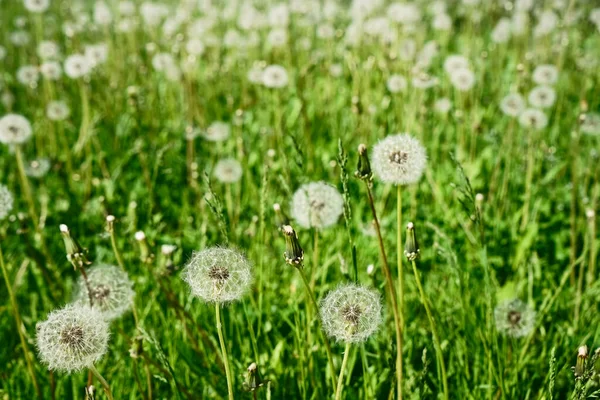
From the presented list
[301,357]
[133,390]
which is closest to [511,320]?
[301,357]

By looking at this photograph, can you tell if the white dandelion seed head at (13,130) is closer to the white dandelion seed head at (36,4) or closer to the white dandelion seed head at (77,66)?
the white dandelion seed head at (77,66)

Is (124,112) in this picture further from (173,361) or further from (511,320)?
(511,320)

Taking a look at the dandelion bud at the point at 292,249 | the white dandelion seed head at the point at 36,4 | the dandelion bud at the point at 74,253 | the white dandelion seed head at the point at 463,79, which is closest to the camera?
the dandelion bud at the point at 292,249

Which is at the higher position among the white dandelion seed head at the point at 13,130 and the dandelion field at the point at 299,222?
the white dandelion seed head at the point at 13,130

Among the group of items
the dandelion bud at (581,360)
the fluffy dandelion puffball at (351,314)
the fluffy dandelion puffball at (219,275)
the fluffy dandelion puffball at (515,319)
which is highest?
the fluffy dandelion puffball at (219,275)

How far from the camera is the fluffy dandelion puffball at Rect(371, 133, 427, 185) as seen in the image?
163 cm

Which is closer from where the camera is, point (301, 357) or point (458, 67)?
point (301, 357)

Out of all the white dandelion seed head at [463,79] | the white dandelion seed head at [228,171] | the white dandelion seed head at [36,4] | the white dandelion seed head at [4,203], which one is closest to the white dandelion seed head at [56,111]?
the white dandelion seed head at [36,4]

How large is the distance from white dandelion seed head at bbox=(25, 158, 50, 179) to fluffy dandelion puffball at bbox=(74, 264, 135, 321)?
1.42 meters

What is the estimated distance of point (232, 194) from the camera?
10.6 ft

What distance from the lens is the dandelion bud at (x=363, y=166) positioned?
4.82 feet

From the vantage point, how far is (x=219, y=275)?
1.42 metres

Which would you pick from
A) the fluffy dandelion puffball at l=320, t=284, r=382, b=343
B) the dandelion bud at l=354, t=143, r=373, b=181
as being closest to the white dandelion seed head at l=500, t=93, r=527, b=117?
the dandelion bud at l=354, t=143, r=373, b=181

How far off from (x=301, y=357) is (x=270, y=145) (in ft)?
6.40
